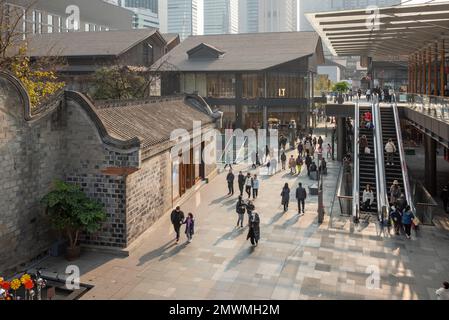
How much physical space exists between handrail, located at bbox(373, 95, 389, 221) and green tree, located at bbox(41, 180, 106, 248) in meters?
12.1

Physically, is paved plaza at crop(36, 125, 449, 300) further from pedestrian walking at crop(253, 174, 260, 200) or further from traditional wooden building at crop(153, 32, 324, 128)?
traditional wooden building at crop(153, 32, 324, 128)

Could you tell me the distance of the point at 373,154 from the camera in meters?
26.9

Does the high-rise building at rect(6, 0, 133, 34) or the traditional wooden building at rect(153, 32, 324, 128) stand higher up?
the high-rise building at rect(6, 0, 133, 34)

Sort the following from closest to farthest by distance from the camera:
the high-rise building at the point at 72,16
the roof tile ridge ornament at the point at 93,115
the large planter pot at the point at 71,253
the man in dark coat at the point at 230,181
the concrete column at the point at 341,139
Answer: the large planter pot at the point at 71,253, the roof tile ridge ornament at the point at 93,115, the man in dark coat at the point at 230,181, the concrete column at the point at 341,139, the high-rise building at the point at 72,16

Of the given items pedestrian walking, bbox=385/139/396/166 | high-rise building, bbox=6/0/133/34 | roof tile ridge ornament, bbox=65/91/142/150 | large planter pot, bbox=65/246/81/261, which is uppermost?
high-rise building, bbox=6/0/133/34

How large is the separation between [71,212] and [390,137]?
20697mm

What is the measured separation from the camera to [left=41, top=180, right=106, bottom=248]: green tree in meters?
14.9

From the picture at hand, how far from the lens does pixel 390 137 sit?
28.3 m

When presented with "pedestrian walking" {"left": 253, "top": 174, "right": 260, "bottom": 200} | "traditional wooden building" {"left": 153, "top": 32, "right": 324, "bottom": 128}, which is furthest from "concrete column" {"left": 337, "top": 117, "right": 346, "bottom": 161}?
"traditional wooden building" {"left": 153, "top": 32, "right": 324, "bottom": 128}

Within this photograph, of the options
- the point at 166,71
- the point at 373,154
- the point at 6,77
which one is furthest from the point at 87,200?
the point at 166,71

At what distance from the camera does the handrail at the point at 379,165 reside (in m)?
21.0

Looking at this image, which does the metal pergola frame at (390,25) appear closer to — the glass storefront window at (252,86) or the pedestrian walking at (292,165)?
the pedestrian walking at (292,165)

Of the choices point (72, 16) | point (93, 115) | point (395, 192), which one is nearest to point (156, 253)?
point (93, 115)

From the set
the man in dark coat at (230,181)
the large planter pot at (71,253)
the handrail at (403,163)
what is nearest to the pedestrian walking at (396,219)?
the handrail at (403,163)
